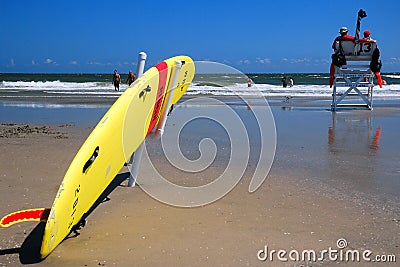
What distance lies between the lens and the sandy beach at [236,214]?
10.4 ft

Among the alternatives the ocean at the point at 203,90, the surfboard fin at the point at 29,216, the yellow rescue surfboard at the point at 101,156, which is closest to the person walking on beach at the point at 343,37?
the ocean at the point at 203,90

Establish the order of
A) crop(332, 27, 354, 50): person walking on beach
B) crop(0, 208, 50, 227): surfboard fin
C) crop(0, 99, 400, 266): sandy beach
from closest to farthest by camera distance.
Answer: crop(0, 208, 50, 227): surfboard fin
crop(0, 99, 400, 266): sandy beach
crop(332, 27, 354, 50): person walking on beach

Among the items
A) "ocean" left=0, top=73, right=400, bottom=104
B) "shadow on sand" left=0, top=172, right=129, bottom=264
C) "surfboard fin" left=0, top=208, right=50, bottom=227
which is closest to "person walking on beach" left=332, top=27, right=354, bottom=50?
"ocean" left=0, top=73, right=400, bottom=104

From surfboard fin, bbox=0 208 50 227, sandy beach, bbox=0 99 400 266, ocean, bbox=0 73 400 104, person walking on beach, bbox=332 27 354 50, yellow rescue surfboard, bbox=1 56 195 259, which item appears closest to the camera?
yellow rescue surfboard, bbox=1 56 195 259

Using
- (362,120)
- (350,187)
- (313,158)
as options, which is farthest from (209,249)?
(362,120)

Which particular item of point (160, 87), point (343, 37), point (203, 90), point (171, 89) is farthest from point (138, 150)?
point (203, 90)

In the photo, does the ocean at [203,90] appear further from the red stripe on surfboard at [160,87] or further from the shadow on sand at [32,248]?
the shadow on sand at [32,248]

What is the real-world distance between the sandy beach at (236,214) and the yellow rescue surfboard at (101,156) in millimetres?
284

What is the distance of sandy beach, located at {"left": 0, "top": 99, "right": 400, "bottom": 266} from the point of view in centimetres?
318

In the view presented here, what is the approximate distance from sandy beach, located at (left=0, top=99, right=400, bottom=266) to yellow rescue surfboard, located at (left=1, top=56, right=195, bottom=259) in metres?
0.28

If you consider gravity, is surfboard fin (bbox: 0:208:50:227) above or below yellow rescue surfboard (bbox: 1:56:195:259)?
below

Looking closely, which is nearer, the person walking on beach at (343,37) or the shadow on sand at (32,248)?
the shadow on sand at (32,248)

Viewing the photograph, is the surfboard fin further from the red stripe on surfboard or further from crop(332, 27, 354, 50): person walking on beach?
crop(332, 27, 354, 50): person walking on beach

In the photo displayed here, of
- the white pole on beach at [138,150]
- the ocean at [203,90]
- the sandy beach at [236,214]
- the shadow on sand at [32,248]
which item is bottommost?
the ocean at [203,90]
